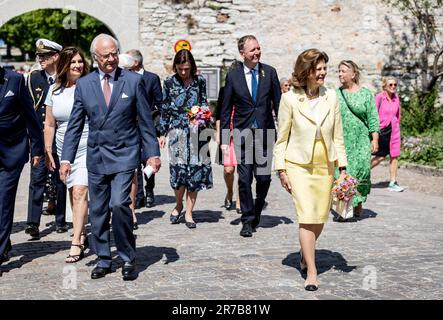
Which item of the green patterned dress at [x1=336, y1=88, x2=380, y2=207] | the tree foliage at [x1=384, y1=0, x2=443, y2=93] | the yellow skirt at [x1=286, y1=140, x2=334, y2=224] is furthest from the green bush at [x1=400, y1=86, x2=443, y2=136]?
the yellow skirt at [x1=286, y1=140, x2=334, y2=224]

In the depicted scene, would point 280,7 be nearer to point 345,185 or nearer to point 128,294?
point 345,185

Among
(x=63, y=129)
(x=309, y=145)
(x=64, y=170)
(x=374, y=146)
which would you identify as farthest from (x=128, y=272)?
(x=374, y=146)

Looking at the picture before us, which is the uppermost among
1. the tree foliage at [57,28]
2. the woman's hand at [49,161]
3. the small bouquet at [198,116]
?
the tree foliage at [57,28]

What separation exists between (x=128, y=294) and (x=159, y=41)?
14.6 m

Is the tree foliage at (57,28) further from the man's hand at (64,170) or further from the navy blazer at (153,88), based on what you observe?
the man's hand at (64,170)

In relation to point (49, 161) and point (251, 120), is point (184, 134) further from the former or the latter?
point (49, 161)

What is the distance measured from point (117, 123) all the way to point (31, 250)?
1.88 metres

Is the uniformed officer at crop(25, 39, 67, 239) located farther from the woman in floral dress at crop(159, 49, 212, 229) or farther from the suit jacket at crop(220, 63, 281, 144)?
the suit jacket at crop(220, 63, 281, 144)

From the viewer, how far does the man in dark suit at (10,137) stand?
5.92 metres

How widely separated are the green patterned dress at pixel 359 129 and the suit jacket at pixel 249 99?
125 centimetres

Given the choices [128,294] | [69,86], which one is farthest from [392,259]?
[69,86]

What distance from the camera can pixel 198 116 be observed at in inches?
303

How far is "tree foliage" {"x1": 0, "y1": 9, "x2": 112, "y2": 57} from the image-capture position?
33.2 meters

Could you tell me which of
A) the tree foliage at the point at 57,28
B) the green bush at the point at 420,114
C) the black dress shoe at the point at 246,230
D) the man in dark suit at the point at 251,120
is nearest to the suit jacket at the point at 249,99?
the man in dark suit at the point at 251,120
